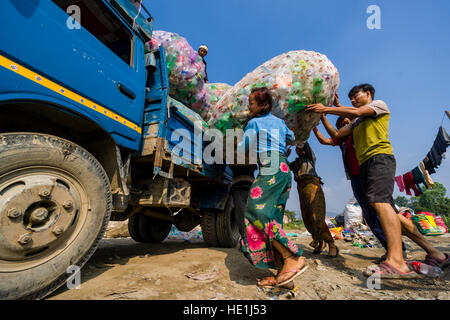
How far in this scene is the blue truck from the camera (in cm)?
123

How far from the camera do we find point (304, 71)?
7.13ft

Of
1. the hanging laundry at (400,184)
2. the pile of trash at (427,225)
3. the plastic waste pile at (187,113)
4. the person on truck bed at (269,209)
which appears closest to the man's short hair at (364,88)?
the person on truck bed at (269,209)

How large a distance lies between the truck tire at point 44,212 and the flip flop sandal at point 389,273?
2074 millimetres

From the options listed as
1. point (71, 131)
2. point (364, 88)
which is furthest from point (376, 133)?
point (71, 131)

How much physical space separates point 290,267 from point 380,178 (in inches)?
43.7

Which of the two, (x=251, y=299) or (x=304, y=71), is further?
(x=304, y=71)

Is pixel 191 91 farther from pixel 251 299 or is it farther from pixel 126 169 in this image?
pixel 251 299

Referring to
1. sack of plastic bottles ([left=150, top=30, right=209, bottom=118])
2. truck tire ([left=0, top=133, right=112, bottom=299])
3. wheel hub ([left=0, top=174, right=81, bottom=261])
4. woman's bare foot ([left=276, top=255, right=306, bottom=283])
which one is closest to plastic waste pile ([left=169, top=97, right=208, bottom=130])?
sack of plastic bottles ([left=150, top=30, right=209, bottom=118])

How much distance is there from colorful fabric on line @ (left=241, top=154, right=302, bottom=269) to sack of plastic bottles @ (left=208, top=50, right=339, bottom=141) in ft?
2.45

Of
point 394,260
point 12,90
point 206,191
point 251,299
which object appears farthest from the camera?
point 206,191

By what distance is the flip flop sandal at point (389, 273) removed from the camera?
164cm
